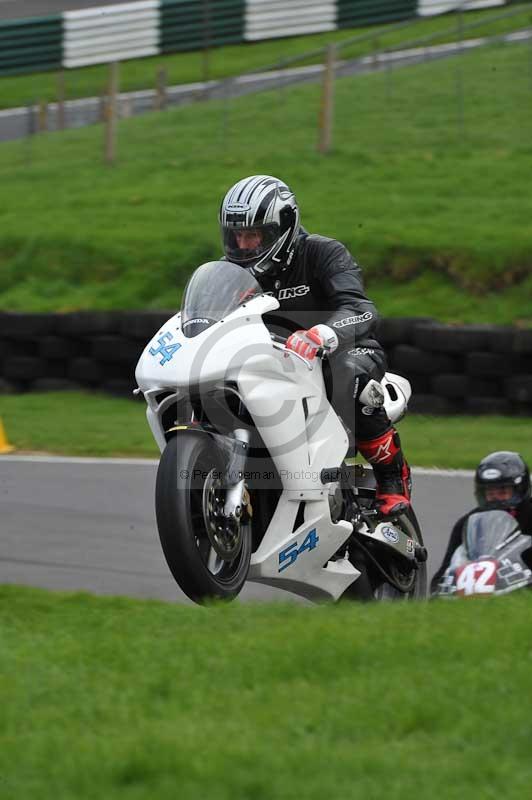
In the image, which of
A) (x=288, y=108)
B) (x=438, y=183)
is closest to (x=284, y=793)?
(x=438, y=183)

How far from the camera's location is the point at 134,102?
2322 centimetres

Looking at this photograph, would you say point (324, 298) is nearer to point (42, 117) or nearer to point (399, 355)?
point (399, 355)

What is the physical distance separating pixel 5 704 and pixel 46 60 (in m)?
Answer: 21.0

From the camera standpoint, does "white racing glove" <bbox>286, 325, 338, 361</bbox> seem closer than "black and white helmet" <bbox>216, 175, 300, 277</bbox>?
Yes

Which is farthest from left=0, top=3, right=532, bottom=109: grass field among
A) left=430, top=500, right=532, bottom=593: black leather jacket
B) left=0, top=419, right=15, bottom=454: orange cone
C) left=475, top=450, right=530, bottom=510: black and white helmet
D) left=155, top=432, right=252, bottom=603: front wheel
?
left=155, top=432, right=252, bottom=603: front wheel

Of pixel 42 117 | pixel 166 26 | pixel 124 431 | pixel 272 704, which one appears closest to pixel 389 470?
pixel 272 704

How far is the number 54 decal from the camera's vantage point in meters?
5.36

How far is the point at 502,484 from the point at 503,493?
4 centimetres

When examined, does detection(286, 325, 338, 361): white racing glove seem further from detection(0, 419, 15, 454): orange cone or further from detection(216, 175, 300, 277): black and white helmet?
detection(0, 419, 15, 454): orange cone

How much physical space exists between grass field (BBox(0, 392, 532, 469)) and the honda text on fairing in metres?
3.84

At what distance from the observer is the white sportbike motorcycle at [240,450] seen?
4.94 metres

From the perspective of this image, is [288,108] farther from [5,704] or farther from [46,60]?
[5,704]

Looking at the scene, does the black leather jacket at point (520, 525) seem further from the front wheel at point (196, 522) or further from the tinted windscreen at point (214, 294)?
the tinted windscreen at point (214, 294)

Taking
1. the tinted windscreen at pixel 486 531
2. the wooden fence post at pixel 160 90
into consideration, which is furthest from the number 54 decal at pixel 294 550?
the wooden fence post at pixel 160 90
